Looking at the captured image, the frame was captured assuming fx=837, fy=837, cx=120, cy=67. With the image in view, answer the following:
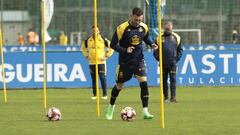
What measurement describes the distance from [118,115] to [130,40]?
6.78 ft

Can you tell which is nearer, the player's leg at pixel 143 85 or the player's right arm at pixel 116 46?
the player's right arm at pixel 116 46

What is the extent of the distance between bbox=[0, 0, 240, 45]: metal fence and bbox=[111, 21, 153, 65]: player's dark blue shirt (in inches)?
889

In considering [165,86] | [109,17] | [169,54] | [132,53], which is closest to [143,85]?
[132,53]

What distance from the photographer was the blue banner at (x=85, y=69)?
Answer: 1117 inches

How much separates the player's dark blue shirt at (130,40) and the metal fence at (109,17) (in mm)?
22581

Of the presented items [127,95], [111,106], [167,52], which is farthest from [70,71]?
[111,106]

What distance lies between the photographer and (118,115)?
18.2 m

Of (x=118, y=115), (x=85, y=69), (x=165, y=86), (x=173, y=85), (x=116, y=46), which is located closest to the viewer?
(x=116, y=46)

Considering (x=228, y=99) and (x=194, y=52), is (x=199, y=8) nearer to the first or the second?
(x=194, y=52)

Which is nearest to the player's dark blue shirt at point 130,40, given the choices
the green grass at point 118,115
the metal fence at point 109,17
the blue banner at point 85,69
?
the green grass at point 118,115

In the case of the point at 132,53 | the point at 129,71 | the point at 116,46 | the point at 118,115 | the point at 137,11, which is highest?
the point at 137,11

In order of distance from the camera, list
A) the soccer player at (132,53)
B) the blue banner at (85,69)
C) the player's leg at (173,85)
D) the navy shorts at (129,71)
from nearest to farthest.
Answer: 1. the soccer player at (132,53)
2. the navy shorts at (129,71)
3. the player's leg at (173,85)
4. the blue banner at (85,69)

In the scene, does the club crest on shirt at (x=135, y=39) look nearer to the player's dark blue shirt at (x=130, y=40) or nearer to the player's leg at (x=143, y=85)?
the player's dark blue shirt at (x=130, y=40)

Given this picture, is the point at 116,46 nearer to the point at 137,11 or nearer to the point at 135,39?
the point at 135,39
